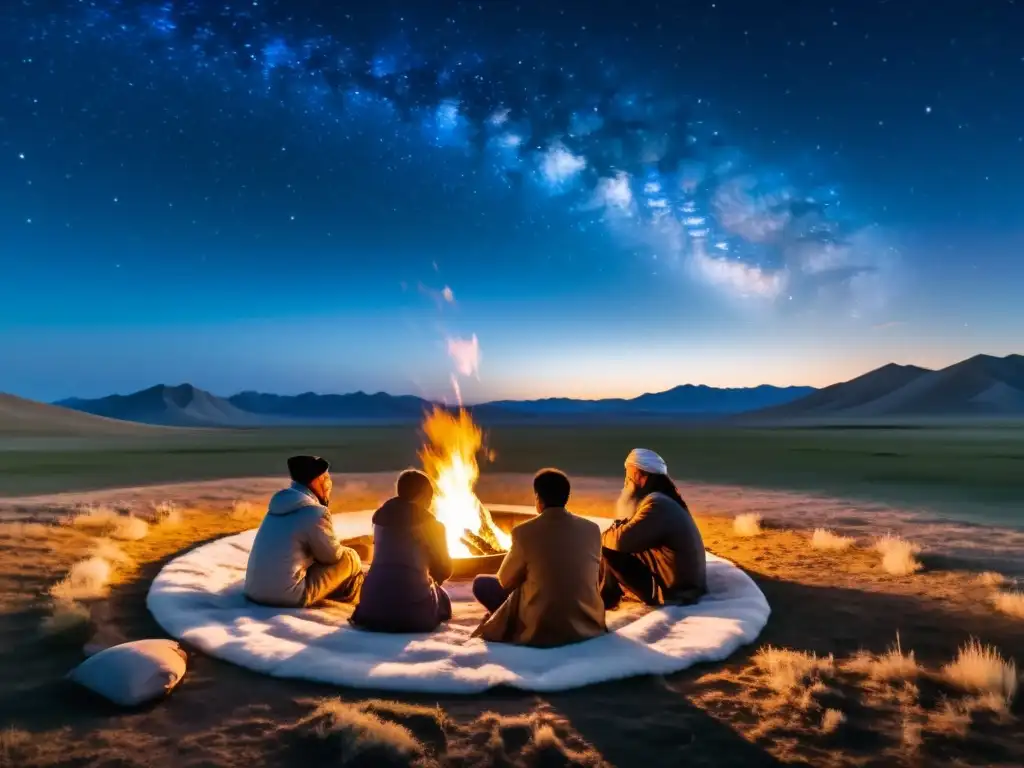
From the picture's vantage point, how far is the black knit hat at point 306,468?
680 cm

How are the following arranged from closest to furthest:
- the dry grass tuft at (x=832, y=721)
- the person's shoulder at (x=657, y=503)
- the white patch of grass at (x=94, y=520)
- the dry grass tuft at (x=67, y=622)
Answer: the dry grass tuft at (x=832, y=721)
the dry grass tuft at (x=67, y=622)
the person's shoulder at (x=657, y=503)
the white patch of grass at (x=94, y=520)

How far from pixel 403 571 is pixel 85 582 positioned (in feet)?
13.9

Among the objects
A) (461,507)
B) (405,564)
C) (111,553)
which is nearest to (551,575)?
(405,564)

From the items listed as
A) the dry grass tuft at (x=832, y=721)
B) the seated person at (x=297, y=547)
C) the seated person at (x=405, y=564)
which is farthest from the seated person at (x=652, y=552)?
the seated person at (x=297, y=547)

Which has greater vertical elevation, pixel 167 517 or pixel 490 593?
pixel 490 593

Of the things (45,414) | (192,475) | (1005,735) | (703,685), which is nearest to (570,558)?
(703,685)

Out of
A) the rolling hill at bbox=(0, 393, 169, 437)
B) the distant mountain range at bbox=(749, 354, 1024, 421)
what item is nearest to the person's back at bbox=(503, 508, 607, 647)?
the rolling hill at bbox=(0, 393, 169, 437)

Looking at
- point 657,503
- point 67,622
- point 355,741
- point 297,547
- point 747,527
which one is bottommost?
point 747,527

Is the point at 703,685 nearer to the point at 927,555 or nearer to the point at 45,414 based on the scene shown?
the point at 927,555

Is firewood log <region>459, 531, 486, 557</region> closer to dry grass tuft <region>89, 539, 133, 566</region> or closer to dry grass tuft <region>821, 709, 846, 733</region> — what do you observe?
dry grass tuft <region>89, 539, 133, 566</region>

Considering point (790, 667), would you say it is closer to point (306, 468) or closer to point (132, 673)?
point (306, 468)

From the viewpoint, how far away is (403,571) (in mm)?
6215

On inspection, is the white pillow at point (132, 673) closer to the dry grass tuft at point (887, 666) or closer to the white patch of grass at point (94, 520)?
the dry grass tuft at point (887, 666)

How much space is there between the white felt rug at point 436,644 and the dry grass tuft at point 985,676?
1595mm
